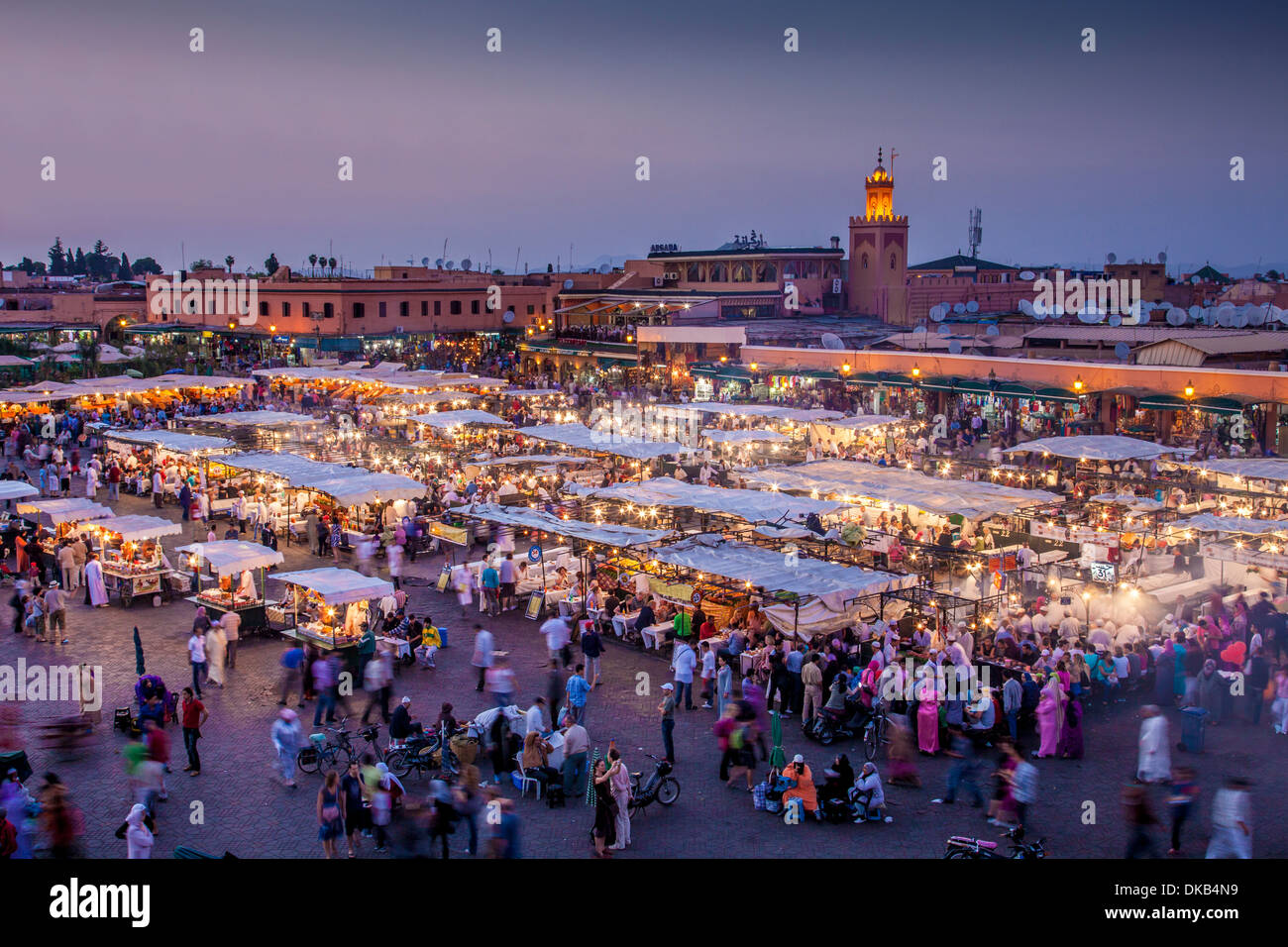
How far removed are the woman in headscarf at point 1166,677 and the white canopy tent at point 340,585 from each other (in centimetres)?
985

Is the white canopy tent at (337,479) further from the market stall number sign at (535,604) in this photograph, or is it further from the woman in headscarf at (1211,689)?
the woman in headscarf at (1211,689)

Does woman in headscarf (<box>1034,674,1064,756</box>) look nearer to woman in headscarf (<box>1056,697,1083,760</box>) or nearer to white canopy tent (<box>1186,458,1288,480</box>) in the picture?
woman in headscarf (<box>1056,697,1083,760</box>)

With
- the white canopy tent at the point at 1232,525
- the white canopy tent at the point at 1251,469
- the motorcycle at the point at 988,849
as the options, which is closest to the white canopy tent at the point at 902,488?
the white canopy tent at the point at 1232,525

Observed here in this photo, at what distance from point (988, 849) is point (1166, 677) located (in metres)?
5.26

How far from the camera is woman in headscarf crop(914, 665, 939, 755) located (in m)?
12.2

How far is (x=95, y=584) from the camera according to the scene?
17844 millimetres

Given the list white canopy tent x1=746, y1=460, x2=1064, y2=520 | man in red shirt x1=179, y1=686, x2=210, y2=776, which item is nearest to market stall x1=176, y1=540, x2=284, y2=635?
man in red shirt x1=179, y1=686, x2=210, y2=776

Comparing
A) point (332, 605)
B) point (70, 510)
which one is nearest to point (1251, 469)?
point (332, 605)

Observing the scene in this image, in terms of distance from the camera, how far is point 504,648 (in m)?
15.8

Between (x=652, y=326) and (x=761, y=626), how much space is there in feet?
120

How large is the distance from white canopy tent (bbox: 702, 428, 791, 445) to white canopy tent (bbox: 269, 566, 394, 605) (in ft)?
46.0
